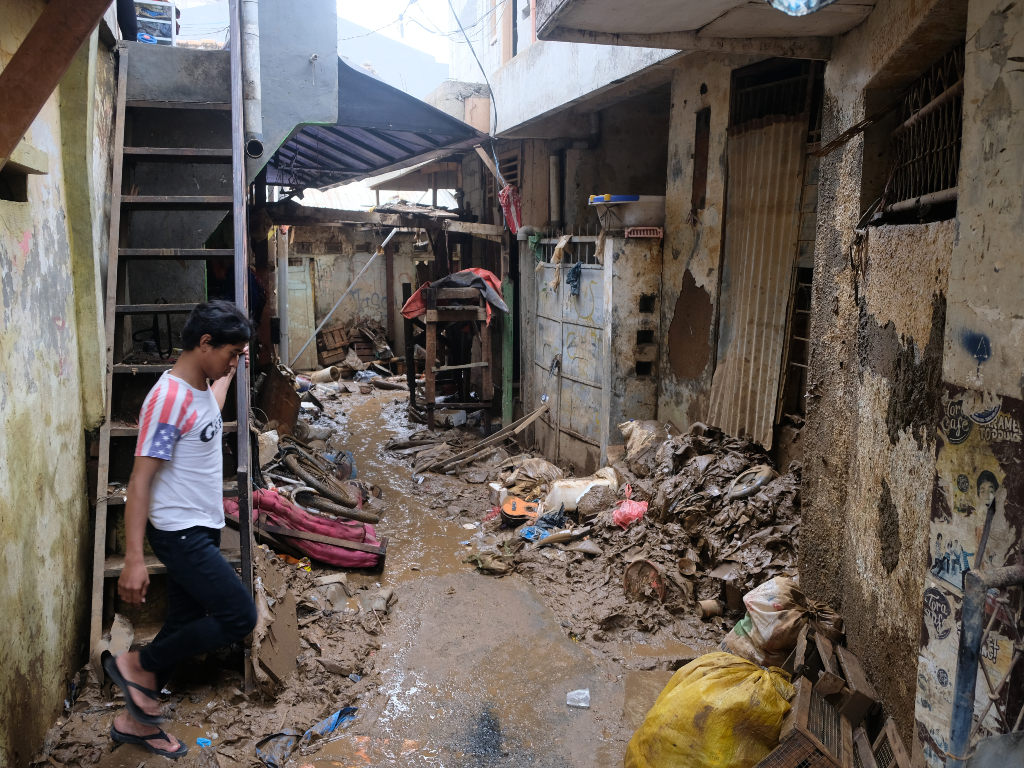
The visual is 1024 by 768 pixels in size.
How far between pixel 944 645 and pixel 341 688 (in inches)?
117

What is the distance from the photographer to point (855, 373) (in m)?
3.42

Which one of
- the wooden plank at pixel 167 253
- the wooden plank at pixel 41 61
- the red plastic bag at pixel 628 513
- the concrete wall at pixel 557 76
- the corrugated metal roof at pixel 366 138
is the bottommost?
the red plastic bag at pixel 628 513

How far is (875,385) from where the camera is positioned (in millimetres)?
3154

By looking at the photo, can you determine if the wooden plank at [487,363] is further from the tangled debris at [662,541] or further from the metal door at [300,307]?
the metal door at [300,307]

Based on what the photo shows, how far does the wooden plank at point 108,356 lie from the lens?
11.5 ft

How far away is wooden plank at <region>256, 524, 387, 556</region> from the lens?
536cm

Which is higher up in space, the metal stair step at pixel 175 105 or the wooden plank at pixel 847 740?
the metal stair step at pixel 175 105

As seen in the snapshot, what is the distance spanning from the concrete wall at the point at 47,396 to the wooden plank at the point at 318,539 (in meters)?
1.79

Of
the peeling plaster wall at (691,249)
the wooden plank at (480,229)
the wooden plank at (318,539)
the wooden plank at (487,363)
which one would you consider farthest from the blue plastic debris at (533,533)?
the wooden plank at (480,229)

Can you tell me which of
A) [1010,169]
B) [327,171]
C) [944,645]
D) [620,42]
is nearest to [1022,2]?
[1010,169]

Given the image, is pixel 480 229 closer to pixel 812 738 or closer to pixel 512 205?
pixel 512 205

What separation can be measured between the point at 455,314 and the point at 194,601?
7.50 metres

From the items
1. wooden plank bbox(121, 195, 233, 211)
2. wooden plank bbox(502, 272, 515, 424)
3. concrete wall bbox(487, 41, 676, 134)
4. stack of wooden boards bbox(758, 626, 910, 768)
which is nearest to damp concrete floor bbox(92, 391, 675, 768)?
stack of wooden boards bbox(758, 626, 910, 768)

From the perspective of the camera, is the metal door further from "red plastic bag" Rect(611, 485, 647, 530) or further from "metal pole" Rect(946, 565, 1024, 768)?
"metal pole" Rect(946, 565, 1024, 768)
